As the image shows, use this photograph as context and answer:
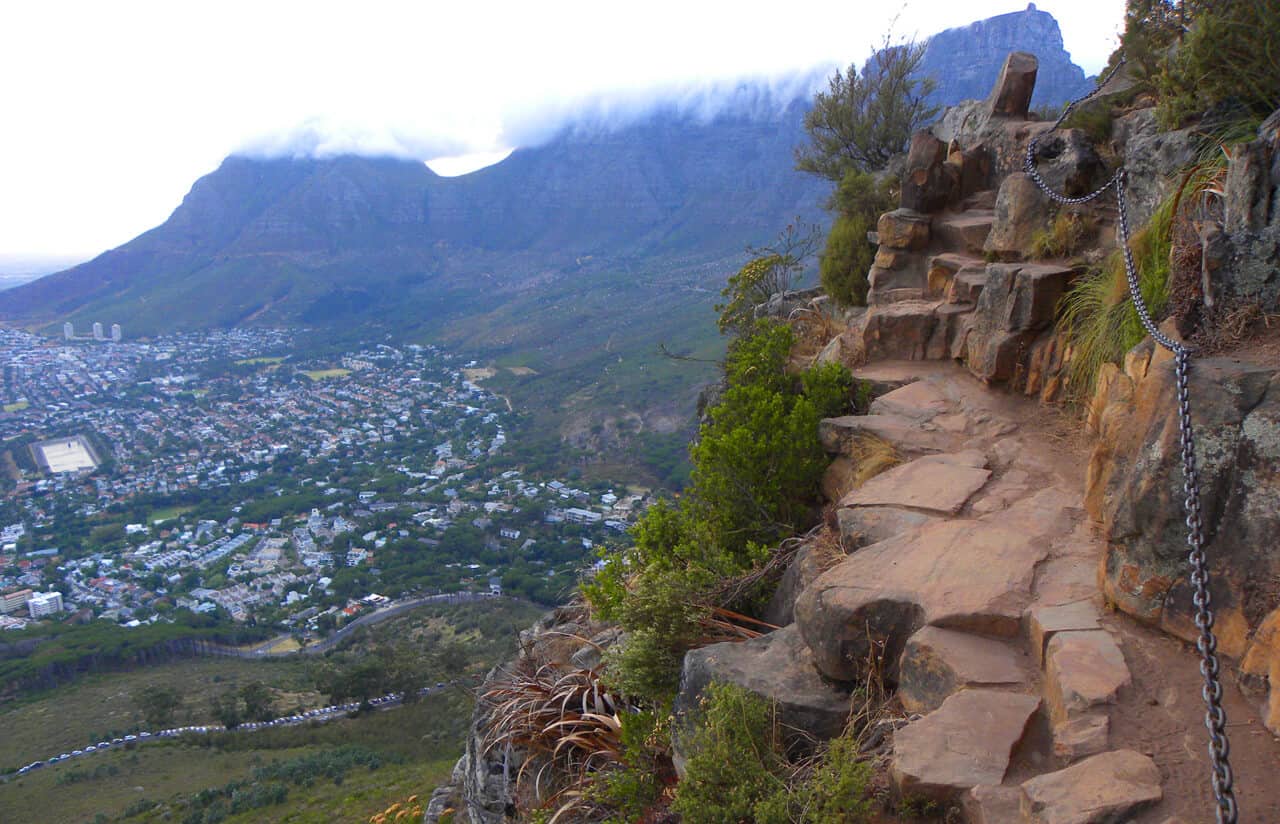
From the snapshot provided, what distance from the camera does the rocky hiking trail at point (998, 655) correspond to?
2.72 meters

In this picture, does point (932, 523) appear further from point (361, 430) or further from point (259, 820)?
point (361, 430)

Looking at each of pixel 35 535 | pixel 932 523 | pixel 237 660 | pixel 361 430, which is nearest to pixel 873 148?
pixel 932 523

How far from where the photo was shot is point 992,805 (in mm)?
2801

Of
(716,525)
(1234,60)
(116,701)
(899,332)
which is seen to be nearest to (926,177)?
(899,332)

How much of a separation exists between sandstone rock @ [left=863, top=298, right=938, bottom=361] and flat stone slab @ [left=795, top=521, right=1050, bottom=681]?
3.91m

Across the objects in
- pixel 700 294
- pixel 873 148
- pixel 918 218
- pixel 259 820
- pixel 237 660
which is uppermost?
pixel 873 148

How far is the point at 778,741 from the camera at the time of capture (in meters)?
3.76

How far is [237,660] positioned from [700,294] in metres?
45.1

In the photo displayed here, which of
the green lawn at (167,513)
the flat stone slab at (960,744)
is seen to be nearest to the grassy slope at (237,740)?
the flat stone slab at (960,744)

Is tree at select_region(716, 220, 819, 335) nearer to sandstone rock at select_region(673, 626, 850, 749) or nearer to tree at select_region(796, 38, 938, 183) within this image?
tree at select_region(796, 38, 938, 183)

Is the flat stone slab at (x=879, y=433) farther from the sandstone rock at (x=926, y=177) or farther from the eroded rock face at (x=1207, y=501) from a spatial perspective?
the sandstone rock at (x=926, y=177)

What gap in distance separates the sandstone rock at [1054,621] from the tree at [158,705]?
89.9ft

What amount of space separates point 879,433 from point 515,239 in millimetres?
114810

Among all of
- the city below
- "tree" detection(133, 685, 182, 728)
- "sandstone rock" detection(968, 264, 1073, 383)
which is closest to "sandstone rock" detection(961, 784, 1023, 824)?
"sandstone rock" detection(968, 264, 1073, 383)
